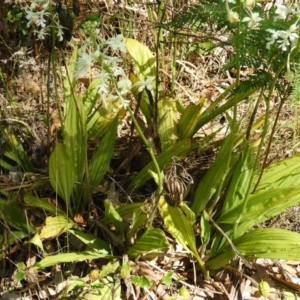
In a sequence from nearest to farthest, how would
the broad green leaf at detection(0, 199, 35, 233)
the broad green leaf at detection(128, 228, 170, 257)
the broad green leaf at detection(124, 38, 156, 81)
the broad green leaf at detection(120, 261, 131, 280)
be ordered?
the broad green leaf at detection(128, 228, 170, 257)
the broad green leaf at detection(120, 261, 131, 280)
the broad green leaf at detection(0, 199, 35, 233)
the broad green leaf at detection(124, 38, 156, 81)

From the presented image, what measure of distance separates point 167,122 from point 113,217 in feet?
1.81

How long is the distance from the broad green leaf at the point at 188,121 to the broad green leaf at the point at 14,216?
80 centimetres

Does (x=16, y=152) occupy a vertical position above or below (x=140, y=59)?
below

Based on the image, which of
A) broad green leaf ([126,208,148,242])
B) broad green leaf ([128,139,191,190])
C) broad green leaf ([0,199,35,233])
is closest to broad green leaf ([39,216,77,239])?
broad green leaf ([0,199,35,233])

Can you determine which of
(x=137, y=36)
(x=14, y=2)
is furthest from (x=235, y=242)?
(x=14, y=2)

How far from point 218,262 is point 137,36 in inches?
63.5

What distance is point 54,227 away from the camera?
6.65 ft

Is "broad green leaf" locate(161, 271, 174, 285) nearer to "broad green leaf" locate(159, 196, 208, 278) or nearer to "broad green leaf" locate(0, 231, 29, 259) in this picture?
"broad green leaf" locate(159, 196, 208, 278)

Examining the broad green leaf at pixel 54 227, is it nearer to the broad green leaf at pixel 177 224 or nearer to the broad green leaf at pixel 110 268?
the broad green leaf at pixel 110 268

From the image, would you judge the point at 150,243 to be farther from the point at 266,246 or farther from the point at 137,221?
the point at 266,246

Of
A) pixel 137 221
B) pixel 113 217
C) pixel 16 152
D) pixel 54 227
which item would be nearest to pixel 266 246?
pixel 137 221

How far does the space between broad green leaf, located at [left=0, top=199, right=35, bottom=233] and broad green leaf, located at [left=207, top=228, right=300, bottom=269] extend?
80 cm

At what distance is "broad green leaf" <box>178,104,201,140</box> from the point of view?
228cm

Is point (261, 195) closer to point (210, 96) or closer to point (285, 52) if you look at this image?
point (285, 52)
